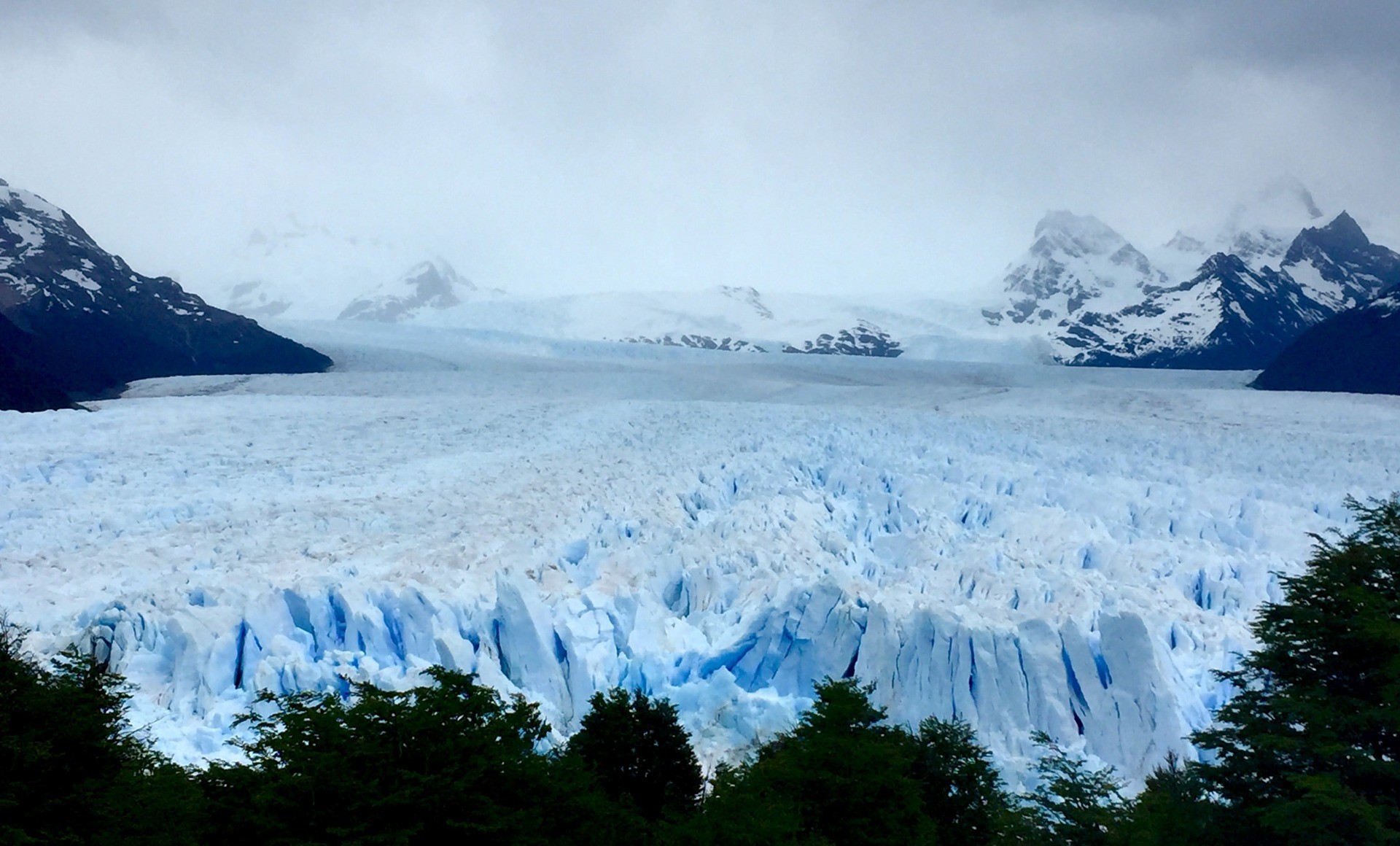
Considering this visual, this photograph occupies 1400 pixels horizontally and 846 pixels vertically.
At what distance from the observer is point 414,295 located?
15650cm

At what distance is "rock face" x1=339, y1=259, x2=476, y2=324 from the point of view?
463 ft

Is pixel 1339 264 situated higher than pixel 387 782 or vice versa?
pixel 1339 264

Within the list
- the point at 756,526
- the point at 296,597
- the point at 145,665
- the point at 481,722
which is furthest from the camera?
the point at 756,526

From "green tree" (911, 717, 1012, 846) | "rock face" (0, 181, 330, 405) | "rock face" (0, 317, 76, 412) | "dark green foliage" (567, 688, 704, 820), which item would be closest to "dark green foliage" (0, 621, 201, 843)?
"dark green foliage" (567, 688, 704, 820)

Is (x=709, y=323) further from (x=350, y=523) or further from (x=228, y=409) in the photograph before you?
(x=350, y=523)

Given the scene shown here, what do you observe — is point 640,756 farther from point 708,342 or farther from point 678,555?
point 708,342

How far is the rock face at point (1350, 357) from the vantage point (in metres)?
48.7

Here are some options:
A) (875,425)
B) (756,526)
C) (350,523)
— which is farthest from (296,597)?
(875,425)

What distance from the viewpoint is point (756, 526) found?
1705 centimetres

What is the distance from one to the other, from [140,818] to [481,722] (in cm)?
233

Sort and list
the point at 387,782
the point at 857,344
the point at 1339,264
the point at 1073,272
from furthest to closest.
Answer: the point at 1073,272, the point at 1339,264, the point at 857,344, the point at 387,782

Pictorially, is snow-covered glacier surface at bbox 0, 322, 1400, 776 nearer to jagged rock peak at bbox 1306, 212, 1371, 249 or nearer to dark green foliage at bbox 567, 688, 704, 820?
dark green foliage at bbox 567, 688, 704, 820

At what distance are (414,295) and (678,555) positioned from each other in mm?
150250

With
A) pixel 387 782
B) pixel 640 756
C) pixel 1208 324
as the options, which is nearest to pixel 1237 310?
pixel 1208 324
